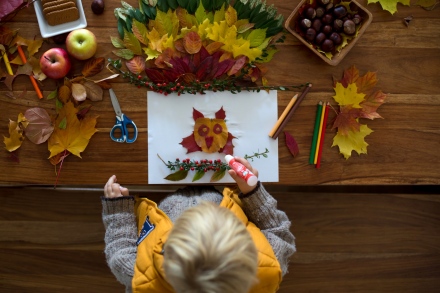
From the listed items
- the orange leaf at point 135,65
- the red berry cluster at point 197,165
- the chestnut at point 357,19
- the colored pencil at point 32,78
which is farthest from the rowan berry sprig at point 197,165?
the chestnut at point 357,19

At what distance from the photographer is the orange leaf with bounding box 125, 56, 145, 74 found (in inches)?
37.7

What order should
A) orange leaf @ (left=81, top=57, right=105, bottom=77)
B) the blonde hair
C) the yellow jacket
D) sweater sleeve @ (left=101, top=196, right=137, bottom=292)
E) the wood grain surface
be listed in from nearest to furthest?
the blonde hair → the yellow jacket → sweater sleeve @ (left=101, top=196, right=137, bottom=292) → orange leaf @ (left=81, top=57, right=105, bottom=77) → the wood grain surface

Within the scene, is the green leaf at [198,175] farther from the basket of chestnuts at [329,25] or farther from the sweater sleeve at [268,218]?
the basket of chestnuts at [329,25]

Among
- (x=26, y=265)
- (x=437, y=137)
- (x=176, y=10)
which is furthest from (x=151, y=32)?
(x=26, y=265)

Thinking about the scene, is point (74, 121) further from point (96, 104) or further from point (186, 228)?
point (186, 228)

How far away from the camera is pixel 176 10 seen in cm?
96

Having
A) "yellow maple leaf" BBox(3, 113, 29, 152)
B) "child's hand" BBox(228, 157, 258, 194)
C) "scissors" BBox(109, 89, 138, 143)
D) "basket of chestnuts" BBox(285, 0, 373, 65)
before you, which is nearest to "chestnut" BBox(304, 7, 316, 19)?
"basket of chestnuts" BBox(285, 0, 373, 65)

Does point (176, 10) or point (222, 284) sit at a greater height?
point (176, 10)

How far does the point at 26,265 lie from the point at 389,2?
132 centimetres

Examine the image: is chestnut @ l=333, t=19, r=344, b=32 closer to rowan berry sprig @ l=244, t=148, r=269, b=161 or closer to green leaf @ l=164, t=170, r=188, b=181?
rowan berry sprig @ l=244, t=148, r=269, b=161

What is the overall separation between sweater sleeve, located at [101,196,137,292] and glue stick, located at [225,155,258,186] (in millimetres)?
238

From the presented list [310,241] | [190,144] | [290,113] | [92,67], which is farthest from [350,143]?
[92,67]

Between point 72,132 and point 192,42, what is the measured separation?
347mm

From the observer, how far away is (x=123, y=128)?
0.96 m
